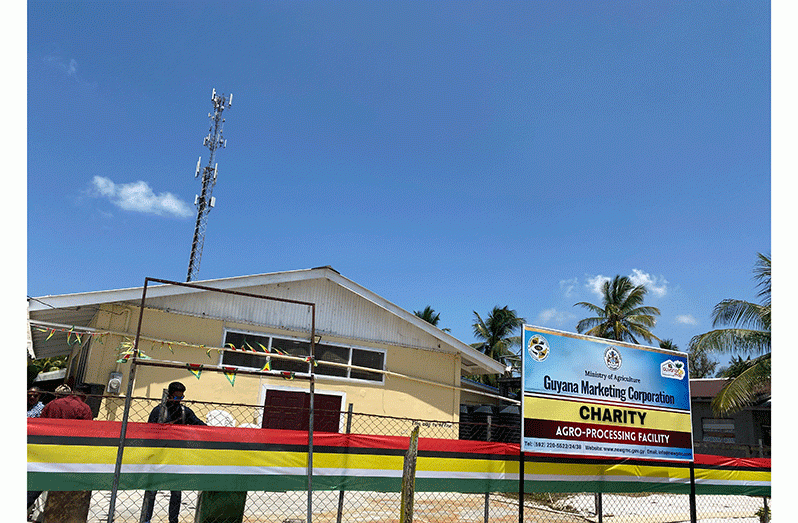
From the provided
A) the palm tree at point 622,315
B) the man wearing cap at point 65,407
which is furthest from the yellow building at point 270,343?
the palm tree at point 622,315

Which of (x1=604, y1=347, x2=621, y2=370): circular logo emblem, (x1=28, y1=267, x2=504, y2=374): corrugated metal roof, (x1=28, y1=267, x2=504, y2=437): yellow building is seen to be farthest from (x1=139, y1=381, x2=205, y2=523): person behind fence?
(x1=604, y1=347, x2=621, y2=370): circular logo emblem

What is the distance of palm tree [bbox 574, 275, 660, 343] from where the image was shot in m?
31.8

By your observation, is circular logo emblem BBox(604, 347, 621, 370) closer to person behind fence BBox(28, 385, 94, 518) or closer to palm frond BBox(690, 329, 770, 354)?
person behind fence BBox(28, 385, 94, 518)

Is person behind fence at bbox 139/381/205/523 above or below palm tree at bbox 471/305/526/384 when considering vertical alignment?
below

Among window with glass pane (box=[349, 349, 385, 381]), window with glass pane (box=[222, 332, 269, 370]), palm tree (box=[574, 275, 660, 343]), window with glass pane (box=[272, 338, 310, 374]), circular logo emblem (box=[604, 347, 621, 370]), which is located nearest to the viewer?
circular logo emblem (box=[604, 347, 621, 370])

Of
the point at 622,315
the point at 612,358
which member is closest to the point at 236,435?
the point at 612,358

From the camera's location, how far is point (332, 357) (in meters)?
12.3

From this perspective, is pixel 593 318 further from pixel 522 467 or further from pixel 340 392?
pixel 522 467

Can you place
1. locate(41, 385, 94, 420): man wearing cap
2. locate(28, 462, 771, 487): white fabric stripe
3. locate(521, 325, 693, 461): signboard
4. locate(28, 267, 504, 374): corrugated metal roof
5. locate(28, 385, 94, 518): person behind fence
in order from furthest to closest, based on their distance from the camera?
locate(28, 267, 504, 374): corrugated metal roof, locate(521, 325, 693, 461): signboard, locate(41, 385, 94, 420): man wearing cap, locate(28, 385, 94, 518): person behind fence, locate(28, 462, 771, 487): white fabric stripe

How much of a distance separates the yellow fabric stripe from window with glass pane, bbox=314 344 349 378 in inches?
263

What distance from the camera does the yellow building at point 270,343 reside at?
10359mm

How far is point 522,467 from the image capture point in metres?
5.98

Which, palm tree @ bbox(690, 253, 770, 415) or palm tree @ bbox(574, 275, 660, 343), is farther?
palm tree @ bbox(574, 275, 660, 343)

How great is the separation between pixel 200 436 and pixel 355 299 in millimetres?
8074
